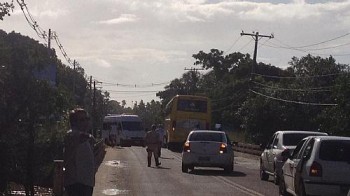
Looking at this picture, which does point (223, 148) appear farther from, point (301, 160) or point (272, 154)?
point (301, 160)

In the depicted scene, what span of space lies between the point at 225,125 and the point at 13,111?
82055mm

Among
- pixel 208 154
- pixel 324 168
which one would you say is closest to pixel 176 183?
pixel 208 154

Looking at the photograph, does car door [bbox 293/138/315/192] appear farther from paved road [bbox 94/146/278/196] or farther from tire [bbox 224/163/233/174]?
tire [bbox 224/163/233/174]

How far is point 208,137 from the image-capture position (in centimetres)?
2970

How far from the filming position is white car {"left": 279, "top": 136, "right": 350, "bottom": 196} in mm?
15266

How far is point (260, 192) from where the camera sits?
20.7 m

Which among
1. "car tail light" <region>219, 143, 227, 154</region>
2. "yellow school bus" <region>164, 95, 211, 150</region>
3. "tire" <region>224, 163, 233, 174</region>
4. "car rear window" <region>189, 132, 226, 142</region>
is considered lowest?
"tire" <region>224, 163, 233, 174</region>

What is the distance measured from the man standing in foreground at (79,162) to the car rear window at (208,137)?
19.6 metres

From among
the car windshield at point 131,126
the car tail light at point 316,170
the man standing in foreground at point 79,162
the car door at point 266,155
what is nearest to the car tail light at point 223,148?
the car door at point 266,155

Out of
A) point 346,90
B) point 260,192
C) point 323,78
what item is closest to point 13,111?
point 260,192

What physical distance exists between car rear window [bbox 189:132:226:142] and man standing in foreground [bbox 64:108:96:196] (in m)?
19.6

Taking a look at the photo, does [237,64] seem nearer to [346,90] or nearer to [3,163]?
[346,90]

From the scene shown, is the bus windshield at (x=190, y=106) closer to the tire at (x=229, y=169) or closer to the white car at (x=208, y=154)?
the tire at (x=229, y=169)

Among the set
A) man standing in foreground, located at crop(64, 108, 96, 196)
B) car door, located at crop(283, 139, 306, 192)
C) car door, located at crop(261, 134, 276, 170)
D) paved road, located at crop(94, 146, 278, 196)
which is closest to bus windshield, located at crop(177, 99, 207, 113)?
paved road, located at crop(94, 146, 278, 196)
